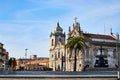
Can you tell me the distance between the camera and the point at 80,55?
11331 cm

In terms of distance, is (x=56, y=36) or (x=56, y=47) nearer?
(x=56, y=47)

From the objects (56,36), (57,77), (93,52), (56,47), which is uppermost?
(56,36)

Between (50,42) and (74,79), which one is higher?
(50,42)

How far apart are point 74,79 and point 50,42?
392 feet

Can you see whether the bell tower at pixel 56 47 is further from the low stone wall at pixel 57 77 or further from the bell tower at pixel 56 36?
the low stone wall at pixel 57 77

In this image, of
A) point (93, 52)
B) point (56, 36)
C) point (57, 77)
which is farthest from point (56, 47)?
point (57, 77)

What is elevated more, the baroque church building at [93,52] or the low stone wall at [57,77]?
the baroque church building at [93,52]

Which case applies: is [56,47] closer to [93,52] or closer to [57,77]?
[93,52]

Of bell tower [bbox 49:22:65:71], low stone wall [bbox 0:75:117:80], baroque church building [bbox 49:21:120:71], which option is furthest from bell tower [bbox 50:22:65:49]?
low stone wall [bbox 0:75:117:80]

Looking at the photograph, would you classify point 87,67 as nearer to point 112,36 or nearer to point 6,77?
point 112,36

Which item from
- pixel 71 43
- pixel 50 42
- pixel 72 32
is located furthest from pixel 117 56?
pixel 50 42

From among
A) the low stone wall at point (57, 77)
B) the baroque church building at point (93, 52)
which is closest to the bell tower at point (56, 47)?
the baroque church building at point (93, 52)

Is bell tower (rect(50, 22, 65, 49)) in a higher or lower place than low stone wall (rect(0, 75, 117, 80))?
higher

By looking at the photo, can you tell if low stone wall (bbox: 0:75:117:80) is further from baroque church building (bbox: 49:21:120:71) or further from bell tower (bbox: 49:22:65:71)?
bell tower (bbox: 49:22:65:71)
